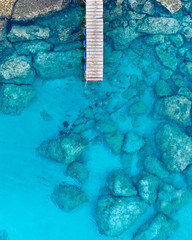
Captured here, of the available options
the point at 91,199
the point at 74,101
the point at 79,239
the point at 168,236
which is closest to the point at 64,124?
the point at 74,101

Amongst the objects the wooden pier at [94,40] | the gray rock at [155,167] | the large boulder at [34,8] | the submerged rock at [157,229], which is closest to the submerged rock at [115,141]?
the gray rock at [155,167]

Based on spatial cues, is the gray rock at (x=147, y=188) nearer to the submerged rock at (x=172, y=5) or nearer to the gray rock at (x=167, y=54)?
the gray rock at (x=167, y=54)

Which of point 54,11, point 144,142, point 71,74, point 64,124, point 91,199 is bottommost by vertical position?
point 91,199

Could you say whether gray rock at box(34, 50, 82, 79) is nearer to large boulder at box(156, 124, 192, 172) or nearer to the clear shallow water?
the clear shallow water

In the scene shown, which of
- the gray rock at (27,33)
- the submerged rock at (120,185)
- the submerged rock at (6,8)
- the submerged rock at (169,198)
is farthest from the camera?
the submerged rock at (169,198)

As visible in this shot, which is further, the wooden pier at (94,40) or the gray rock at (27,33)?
the gray rock at (27,33)

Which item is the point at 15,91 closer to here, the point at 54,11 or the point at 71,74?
the point at 71,74

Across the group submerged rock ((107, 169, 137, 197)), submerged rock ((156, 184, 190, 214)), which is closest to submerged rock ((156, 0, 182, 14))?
submerged rock ((107, 169, 137, 197))
